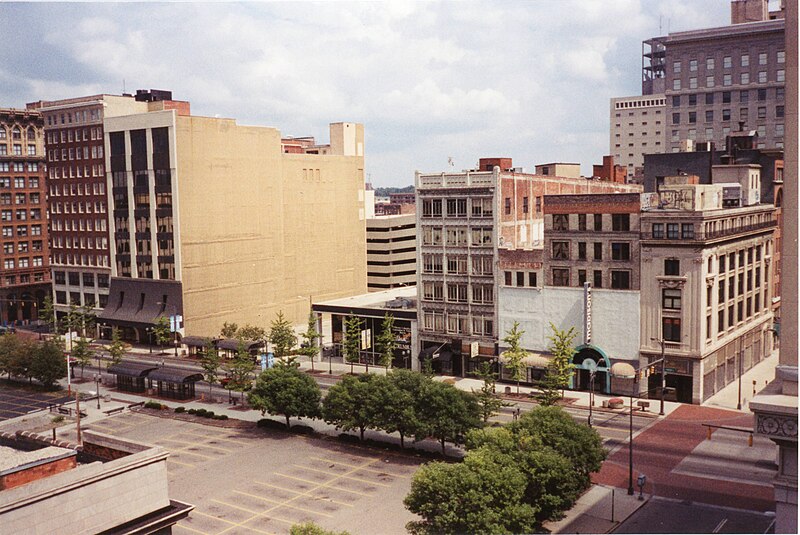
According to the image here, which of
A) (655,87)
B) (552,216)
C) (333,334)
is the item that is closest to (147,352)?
(333,334)

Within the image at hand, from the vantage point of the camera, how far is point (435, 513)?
93.0ft

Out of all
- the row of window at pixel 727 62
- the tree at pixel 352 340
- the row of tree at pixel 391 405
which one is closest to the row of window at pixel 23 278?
the tree at pixel 352 340

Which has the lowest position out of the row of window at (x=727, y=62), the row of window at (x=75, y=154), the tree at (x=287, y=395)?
the tree at (x=287, y=395)

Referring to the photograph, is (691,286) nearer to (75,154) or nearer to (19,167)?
(75,154)

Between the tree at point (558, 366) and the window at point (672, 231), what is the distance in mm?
9297

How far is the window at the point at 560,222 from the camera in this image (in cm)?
5947

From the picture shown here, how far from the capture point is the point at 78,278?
312 feet

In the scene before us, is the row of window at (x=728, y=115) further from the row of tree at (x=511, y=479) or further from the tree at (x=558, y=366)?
the row of tree at (x=511, y=479)

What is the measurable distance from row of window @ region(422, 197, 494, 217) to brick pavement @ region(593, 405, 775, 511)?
21111mm

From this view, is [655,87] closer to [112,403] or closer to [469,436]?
[112,403]

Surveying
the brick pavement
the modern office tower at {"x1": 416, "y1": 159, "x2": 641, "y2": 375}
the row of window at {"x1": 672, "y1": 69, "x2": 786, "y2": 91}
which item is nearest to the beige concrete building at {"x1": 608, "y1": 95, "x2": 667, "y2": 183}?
the row of window at {"x1": 672, "y1": 69, "x2": 786, "y2": 91}

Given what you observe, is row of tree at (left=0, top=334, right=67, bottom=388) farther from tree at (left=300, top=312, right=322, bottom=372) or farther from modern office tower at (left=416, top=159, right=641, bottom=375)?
modern office tower at (left=416, top=159, right=641, bottom=375)

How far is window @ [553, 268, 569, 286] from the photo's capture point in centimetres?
5962

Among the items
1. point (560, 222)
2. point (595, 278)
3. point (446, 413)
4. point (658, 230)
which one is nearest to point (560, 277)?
point (595, 278)
